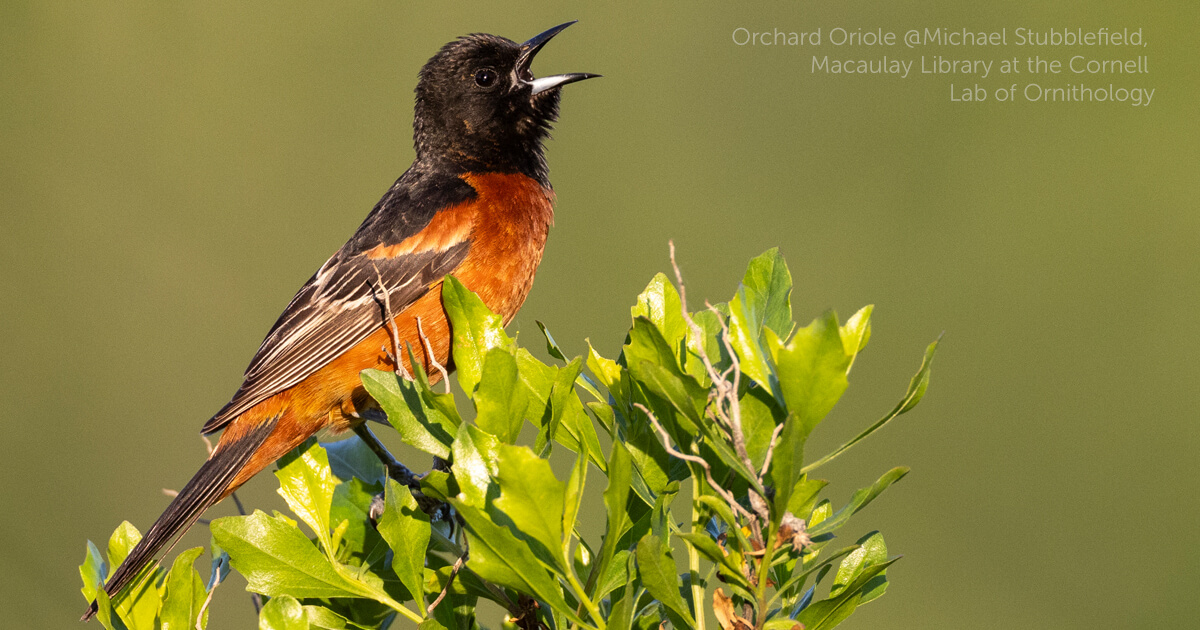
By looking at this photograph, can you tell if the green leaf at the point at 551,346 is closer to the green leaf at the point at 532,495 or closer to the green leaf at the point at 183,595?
the green leaf at the point at 532,495

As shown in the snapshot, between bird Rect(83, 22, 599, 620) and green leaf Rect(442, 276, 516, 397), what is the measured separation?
3.87ft

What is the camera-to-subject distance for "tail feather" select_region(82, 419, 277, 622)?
2.43m

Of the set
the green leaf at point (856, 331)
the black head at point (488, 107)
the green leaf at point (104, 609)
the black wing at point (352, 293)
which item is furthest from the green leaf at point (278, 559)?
the black head at point (488, 107)

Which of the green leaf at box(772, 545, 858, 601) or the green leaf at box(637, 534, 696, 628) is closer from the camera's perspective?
the green leaf at box(637, 534, 696, 628)

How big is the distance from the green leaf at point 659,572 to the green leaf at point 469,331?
41 centimetres

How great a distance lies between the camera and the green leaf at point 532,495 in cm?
113

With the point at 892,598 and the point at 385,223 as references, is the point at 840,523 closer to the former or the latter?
the point at 385,223

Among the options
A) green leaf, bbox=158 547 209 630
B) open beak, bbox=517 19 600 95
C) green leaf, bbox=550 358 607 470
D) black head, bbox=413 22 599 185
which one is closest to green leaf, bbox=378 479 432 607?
green leaf, bbox=550 358 607 470

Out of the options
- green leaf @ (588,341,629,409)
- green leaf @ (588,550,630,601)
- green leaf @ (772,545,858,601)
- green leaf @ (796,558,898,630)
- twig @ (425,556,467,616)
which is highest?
green leaf @ (588,341,629,409)

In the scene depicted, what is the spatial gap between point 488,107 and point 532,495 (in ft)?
8.76

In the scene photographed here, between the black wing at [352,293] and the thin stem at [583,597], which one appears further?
the black wing at [352,293]

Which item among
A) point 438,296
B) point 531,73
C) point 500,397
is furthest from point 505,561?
point 531,73

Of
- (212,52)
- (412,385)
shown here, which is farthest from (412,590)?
(212,52)

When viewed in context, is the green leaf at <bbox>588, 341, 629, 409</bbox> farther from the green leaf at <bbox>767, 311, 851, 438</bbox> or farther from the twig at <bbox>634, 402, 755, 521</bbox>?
the green leaf at <bbox>767, 311, 851, 438</bbox>
